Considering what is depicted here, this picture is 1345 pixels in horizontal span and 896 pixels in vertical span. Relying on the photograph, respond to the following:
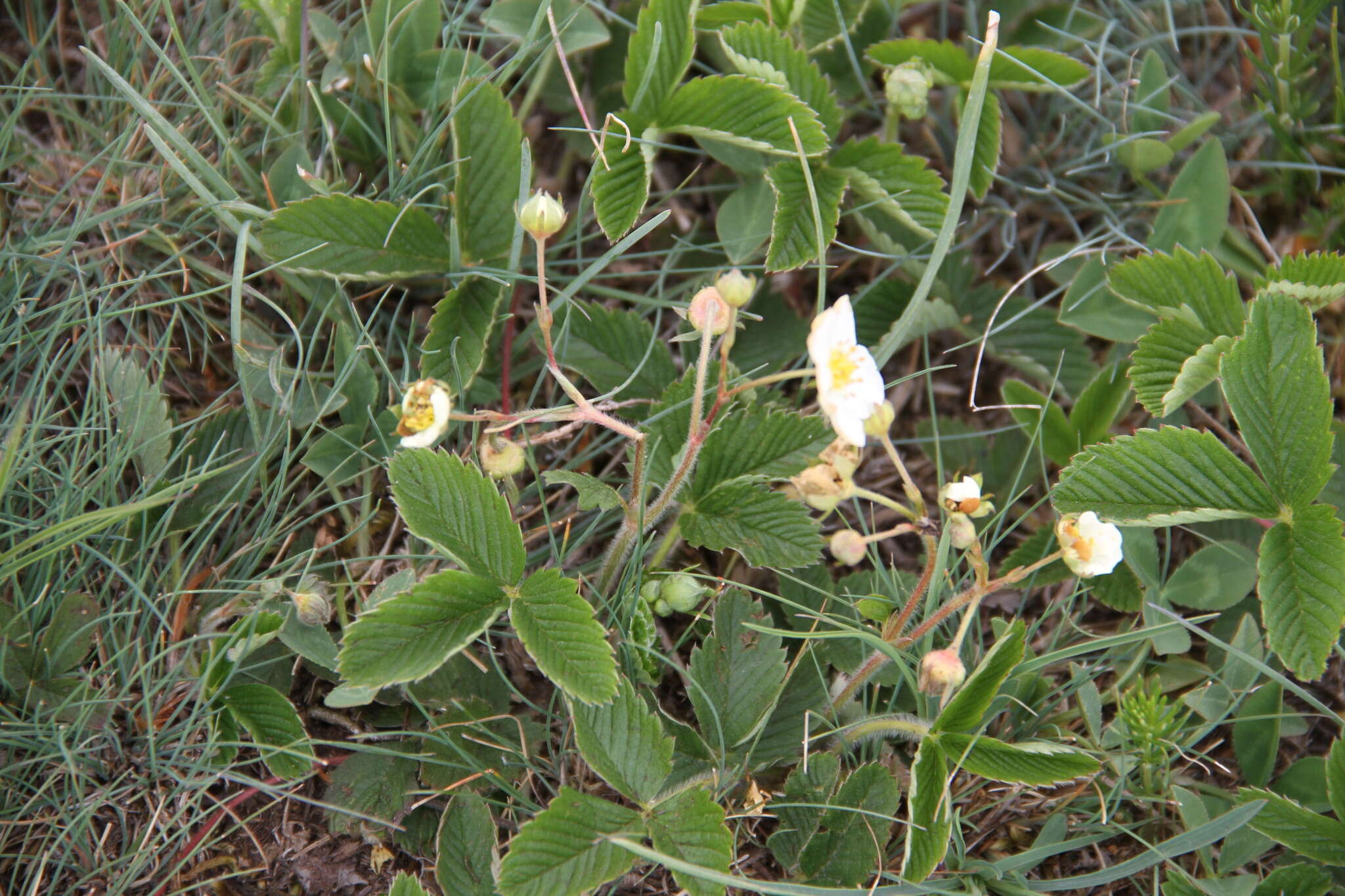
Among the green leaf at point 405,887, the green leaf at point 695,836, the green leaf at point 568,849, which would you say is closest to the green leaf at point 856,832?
the green leaf at point 695,836

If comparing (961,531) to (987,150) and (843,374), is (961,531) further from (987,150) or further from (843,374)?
(987,150)

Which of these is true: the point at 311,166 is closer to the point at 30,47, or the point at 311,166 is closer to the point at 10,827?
the point at 30,47

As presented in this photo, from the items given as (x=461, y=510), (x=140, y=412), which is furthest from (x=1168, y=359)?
(x=140, y=412)

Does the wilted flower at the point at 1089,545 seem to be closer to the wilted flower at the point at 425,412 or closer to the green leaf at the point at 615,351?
the green leaf at the point at 615,351

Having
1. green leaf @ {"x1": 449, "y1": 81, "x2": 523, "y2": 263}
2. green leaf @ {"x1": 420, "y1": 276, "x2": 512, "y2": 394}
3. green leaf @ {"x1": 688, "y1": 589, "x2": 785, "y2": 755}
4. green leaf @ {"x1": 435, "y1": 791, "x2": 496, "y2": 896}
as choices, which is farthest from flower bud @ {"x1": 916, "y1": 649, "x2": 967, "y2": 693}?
green leaf @ {"x1": 449, "y1": 81, "x2": 523, "y2": 263}

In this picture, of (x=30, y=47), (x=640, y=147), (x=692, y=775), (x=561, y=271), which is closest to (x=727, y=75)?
(x=640, y=147)

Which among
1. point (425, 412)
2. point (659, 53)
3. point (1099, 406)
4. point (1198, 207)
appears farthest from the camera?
point (1198, 207)
